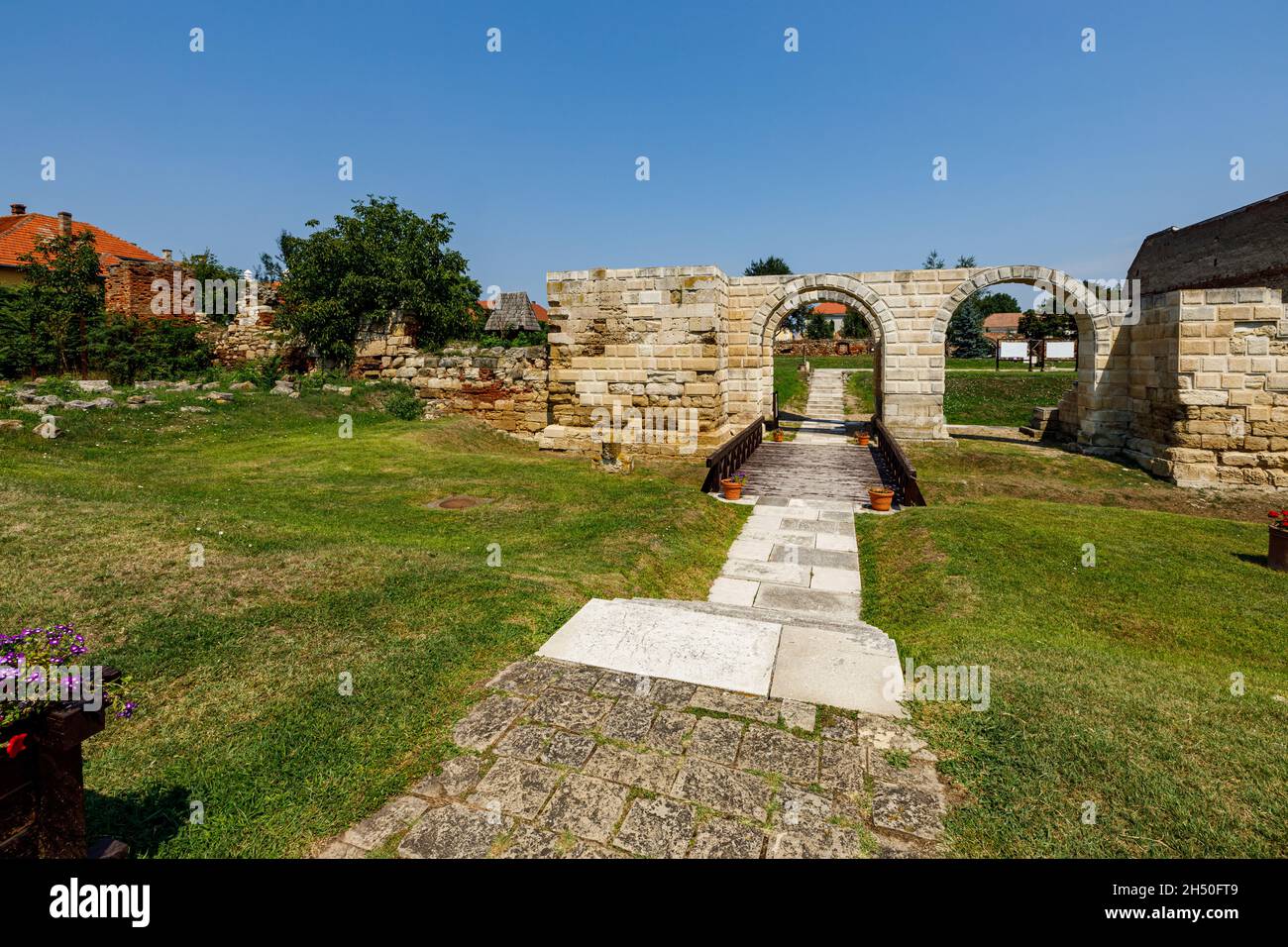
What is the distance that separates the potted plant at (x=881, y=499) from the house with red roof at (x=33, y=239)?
29313mm

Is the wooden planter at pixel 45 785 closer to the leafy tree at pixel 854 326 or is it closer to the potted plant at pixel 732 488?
the potted plant at pixel 732 488

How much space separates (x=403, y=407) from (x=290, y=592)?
1253 centimetres

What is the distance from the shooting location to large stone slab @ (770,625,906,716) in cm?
400

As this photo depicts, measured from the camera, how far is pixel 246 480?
10055mm

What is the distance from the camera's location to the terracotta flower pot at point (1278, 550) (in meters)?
7.59

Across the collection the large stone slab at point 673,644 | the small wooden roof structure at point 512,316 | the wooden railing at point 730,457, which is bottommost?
the large stone slab at point 673,644

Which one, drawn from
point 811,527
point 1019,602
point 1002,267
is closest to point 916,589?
point 1019,602

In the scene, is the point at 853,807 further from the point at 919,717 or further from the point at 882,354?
the point at 882,354

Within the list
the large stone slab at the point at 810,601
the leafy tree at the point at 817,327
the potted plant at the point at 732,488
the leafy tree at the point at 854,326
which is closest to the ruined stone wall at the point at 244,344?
the potted plant at the point at 732,488

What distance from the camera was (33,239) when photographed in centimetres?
2683

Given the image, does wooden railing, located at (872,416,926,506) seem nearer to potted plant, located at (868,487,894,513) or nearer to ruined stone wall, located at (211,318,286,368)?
potted plant, located at (868,487,894,513)

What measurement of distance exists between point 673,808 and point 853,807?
88cm

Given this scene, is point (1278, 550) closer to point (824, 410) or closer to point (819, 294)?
point (819, 294)

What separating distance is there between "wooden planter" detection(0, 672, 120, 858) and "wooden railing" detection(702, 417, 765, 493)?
9.60 metres
